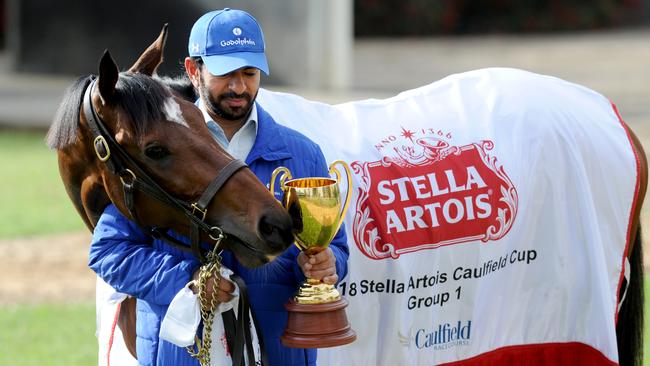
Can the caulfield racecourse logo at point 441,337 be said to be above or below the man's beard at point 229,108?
below

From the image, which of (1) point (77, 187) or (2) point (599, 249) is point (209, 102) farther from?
(2) point (599, 249)

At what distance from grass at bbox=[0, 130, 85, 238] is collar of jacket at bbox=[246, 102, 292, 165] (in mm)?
5623

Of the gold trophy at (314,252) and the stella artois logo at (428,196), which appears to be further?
the stella artois logo at (428,196)

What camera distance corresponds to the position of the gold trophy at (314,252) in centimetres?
263

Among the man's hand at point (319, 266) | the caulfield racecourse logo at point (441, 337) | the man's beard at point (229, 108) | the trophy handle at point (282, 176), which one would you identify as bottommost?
the caulfield racecourse logo at point (441, 337)

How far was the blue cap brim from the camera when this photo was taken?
9.05ft

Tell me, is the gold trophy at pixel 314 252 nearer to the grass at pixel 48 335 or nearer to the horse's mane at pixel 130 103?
the horse's mane at pixel 130 103

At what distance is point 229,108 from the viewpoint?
2.82 m

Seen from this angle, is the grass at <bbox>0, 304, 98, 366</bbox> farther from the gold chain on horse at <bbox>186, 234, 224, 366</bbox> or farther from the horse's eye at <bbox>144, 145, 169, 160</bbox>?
the horse's eye at <bbox>144, 145, 169, 160</bbox>

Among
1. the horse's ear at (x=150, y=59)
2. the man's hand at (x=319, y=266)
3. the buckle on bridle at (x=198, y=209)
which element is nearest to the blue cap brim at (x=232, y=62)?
the horse's ear at (x=150, y=59)

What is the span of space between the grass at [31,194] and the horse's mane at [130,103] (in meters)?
5.49

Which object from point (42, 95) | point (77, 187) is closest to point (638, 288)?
point (77, 187)

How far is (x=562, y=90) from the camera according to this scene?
390 cm

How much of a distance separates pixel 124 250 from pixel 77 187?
1.23ft
